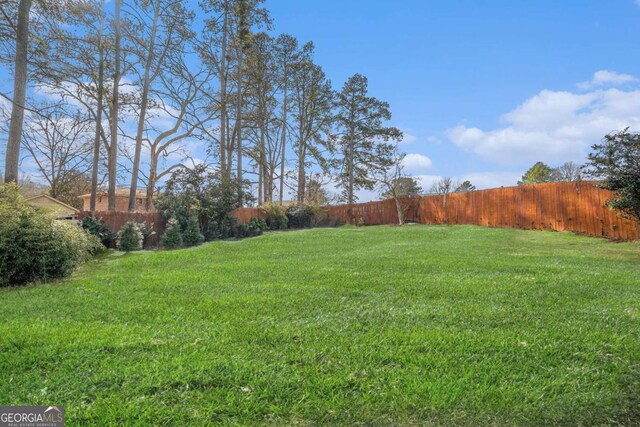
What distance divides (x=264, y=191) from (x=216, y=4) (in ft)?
41.6

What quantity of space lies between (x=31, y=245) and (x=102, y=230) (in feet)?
21.8

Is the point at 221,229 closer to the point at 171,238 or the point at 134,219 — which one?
the point at 171,238

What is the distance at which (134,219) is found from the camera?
14711 mm

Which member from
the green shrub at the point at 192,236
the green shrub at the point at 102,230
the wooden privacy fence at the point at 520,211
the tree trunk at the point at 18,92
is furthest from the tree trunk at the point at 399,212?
the tree trunk at the point at 18,92

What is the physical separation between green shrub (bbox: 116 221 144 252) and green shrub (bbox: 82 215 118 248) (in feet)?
1.98

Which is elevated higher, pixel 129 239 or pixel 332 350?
pixel 129 239

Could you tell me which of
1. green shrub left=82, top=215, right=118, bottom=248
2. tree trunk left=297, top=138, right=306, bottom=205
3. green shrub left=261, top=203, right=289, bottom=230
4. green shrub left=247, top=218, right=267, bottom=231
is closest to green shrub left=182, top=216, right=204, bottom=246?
green shrub left=82, top=215, right=118, bottom=248

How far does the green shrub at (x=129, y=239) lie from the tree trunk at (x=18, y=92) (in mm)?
3397

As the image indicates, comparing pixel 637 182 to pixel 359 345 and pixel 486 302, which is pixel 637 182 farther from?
pixel 359 345

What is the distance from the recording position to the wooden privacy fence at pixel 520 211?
13.2m

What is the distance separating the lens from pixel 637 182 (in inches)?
408

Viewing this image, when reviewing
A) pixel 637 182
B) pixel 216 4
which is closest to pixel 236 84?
pixel 216 4

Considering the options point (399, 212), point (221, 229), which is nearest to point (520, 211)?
point (399, 212)

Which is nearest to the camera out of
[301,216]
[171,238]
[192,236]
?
[171,238]
